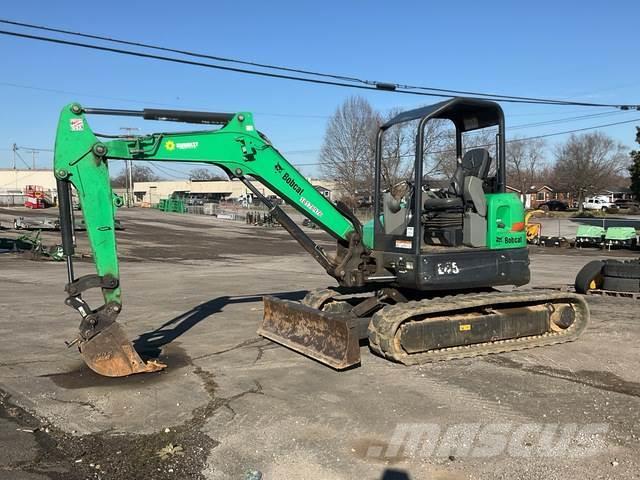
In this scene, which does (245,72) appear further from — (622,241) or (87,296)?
(622,241)

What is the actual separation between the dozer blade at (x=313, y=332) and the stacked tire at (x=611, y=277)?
24.1 ft

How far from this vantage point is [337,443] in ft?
15.7

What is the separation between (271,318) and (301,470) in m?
4.16

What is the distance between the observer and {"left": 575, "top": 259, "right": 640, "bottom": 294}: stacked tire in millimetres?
12086

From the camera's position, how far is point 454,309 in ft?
23.8

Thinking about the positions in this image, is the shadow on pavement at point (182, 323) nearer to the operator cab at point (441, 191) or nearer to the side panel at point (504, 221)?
the operator cab at point (441, 191)

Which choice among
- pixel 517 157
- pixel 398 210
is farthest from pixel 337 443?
pixel 517 157

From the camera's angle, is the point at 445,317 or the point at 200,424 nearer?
the point at 200,424

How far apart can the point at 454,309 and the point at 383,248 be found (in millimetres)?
1223

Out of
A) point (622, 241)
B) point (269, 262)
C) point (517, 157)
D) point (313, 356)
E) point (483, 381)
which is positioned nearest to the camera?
point (483, 381)

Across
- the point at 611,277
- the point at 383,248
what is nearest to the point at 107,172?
the point at 383,248

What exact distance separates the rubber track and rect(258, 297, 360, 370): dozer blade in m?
0.39

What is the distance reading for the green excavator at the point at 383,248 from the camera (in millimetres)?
6488

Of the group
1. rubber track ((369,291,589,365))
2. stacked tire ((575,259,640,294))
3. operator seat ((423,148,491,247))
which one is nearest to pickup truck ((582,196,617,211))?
stacked tire ((575,259,640,294))
